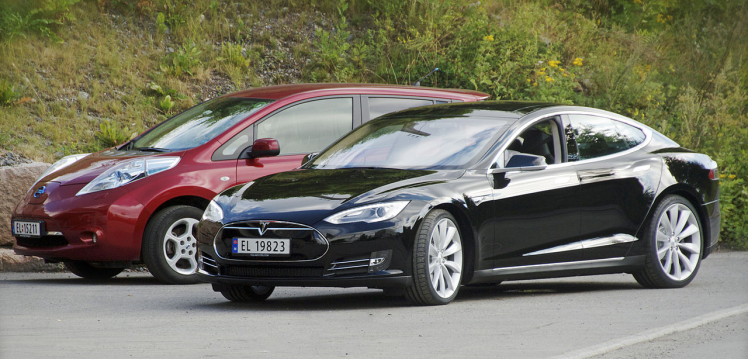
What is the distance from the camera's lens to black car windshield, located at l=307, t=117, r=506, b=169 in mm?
7230

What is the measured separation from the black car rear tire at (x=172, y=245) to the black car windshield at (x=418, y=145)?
146 centimetres

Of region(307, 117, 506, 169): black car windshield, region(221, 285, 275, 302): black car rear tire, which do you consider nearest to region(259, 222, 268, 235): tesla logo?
region(221, 285, 275, 302): black car rear tire

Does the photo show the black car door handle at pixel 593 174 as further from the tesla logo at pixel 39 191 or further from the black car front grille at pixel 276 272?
the tesla logo at pixel 39 191

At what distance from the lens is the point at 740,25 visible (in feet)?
55.8

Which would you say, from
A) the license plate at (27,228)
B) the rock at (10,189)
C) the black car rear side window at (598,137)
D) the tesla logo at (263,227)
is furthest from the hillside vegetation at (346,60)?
the tesla logo at (263,227)

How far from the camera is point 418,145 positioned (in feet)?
24.4

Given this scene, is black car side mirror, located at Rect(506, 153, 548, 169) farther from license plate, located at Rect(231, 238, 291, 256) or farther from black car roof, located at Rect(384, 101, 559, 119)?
license plate, located at Rect(231, 238, 291, 256)

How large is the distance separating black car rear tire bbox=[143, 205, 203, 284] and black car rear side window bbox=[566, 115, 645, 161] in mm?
3355

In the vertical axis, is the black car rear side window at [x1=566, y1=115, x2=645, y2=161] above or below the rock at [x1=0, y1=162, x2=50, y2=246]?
above

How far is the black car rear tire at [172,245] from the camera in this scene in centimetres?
845

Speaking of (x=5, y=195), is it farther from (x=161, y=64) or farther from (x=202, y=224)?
(x=161, y=64)

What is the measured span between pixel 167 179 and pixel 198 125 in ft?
3.21

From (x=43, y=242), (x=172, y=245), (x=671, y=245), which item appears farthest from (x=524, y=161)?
(x=43, y=242)

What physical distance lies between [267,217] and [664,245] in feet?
11.6
